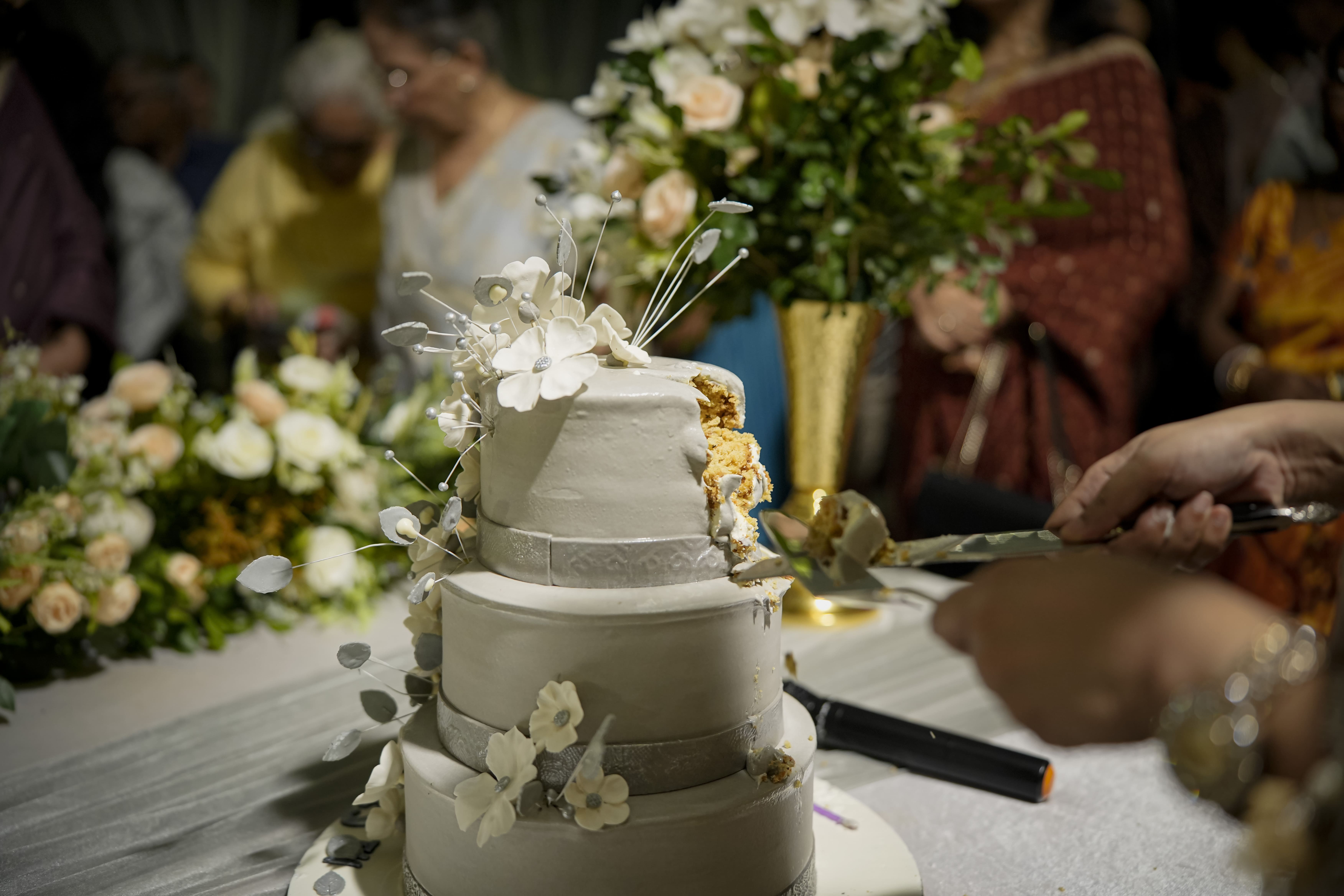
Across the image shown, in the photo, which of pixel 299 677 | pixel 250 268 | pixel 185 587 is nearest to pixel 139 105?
pixel 250 268

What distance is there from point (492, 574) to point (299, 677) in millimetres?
562

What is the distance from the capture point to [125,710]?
3.39 ft

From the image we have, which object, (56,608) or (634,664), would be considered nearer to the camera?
(634,664)

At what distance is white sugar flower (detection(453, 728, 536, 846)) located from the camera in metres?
0.61

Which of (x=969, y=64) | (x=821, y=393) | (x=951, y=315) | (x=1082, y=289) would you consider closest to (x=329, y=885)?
(x=821, y=393)

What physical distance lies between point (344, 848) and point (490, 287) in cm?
46

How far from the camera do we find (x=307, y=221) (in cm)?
238

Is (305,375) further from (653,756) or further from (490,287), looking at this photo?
(653,756)

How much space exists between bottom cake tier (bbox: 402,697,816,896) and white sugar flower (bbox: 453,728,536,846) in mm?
23

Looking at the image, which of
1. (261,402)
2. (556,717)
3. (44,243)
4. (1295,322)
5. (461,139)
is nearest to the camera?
(556,717)

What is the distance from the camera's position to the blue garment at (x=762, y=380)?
1.72 metres

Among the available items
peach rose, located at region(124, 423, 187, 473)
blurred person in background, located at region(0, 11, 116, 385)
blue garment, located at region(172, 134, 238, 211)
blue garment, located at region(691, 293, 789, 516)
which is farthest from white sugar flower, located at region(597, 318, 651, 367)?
blue garment, located at region(172, 134, 238, 211)

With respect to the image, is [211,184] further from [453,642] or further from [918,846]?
[918,846]

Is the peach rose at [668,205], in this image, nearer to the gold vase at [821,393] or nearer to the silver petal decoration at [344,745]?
the gold vase at [821,393]
